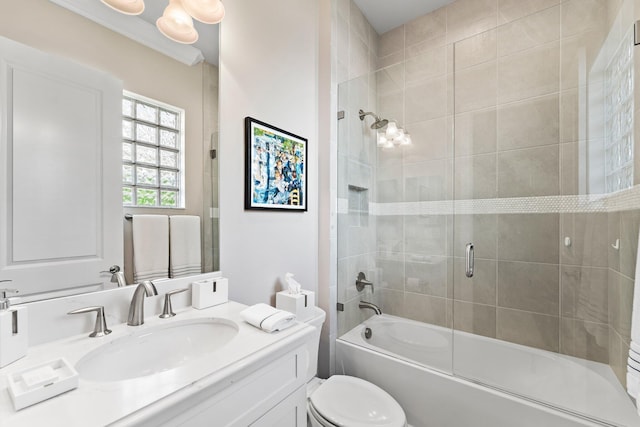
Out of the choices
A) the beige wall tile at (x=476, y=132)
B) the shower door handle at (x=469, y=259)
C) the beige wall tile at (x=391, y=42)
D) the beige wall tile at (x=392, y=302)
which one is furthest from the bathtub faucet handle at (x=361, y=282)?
the beige wall tile at (x=391, y=42)

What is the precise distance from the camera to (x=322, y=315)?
165 cm

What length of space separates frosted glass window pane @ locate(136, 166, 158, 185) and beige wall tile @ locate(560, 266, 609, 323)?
2.21m

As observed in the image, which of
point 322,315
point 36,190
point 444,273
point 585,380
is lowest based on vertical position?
point 585,380

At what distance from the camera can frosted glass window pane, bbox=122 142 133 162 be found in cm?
95

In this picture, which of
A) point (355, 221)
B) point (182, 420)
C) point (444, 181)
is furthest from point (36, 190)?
point (444, 181)

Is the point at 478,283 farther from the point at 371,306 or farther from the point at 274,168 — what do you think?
the point at 274,168

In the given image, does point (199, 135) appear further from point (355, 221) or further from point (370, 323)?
point (370, 323)

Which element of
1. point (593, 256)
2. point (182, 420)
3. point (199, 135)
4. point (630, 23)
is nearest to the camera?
point (182, 420)

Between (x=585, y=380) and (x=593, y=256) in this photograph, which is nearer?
(x=585, y=380)

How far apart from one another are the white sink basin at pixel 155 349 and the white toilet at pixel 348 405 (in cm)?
51

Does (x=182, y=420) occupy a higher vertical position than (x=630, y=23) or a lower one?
lower

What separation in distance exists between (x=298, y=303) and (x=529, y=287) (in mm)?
1505

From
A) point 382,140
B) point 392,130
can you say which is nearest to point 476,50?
point 392,130

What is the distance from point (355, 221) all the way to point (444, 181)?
0.70 m
